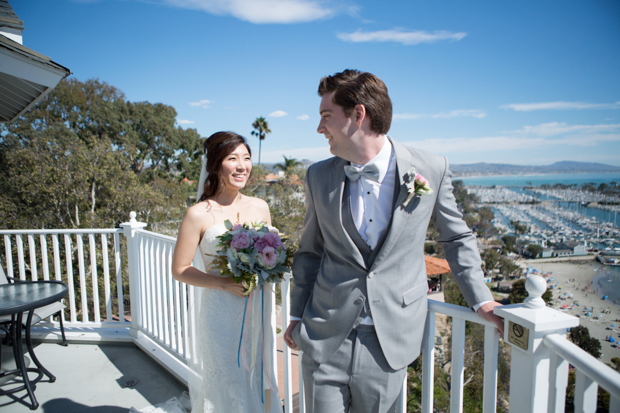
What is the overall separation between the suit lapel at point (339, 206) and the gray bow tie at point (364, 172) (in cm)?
4

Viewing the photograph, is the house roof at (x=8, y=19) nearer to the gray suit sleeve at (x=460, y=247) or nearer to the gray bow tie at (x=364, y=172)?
the gray bow tie at (x=364, y=172)

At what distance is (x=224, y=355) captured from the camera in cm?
200

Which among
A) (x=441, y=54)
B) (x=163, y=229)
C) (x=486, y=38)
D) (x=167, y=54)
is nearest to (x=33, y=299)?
(x=163, y=229)

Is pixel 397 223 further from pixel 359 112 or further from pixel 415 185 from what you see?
pixel 359 112

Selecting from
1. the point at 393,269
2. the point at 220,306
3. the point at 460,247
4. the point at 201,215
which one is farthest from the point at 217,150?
the point at 460,247

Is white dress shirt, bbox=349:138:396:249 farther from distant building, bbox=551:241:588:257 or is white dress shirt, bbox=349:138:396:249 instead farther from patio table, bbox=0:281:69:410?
distant building, bbox=551:241:588:257

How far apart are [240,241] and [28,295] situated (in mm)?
2399

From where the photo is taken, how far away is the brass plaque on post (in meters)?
1.16

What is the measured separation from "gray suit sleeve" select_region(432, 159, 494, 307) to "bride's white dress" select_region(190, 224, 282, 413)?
1.16 metres

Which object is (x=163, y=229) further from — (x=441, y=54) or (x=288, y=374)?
(x=441, y=54)

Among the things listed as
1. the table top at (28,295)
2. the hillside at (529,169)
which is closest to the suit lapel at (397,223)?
the table top at (28,295)

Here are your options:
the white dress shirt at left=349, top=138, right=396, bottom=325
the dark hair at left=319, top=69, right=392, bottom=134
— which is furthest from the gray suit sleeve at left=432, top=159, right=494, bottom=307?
the dark hair at left=319, top=69, right=392, bottom=134

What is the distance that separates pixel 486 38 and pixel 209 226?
82298 millimetres

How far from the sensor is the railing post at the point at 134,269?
3.57 meters
